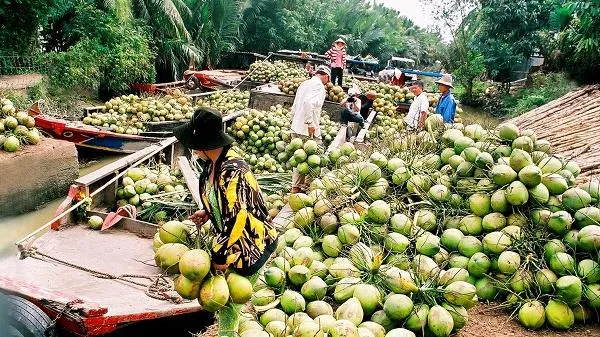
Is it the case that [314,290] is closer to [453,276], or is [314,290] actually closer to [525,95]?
[453,276]

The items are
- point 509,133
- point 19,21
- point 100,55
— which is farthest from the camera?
point 100,55

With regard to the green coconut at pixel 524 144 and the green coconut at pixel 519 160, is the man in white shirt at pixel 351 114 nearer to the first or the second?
the green coconut at pixel 524 144

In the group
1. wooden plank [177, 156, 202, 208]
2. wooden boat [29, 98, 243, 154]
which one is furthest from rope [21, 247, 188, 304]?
wooden boat [29, 98, 243, 154]

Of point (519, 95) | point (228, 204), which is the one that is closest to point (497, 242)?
point (228, 204)

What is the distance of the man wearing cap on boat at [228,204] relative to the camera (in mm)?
2629

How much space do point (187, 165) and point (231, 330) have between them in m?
4.02

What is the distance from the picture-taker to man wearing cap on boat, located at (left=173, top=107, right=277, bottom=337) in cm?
263

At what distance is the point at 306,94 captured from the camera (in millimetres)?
7223

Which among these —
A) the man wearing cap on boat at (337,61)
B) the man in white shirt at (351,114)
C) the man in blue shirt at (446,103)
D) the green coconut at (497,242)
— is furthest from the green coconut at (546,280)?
the man wearing cap on boat at (337,61)

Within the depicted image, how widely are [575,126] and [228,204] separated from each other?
5.13 m

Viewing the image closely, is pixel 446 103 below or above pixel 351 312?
above

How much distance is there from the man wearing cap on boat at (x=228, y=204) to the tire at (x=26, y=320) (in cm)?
125

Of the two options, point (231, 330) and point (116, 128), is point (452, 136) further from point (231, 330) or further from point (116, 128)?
point (116, 128)

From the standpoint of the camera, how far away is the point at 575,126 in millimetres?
6262
